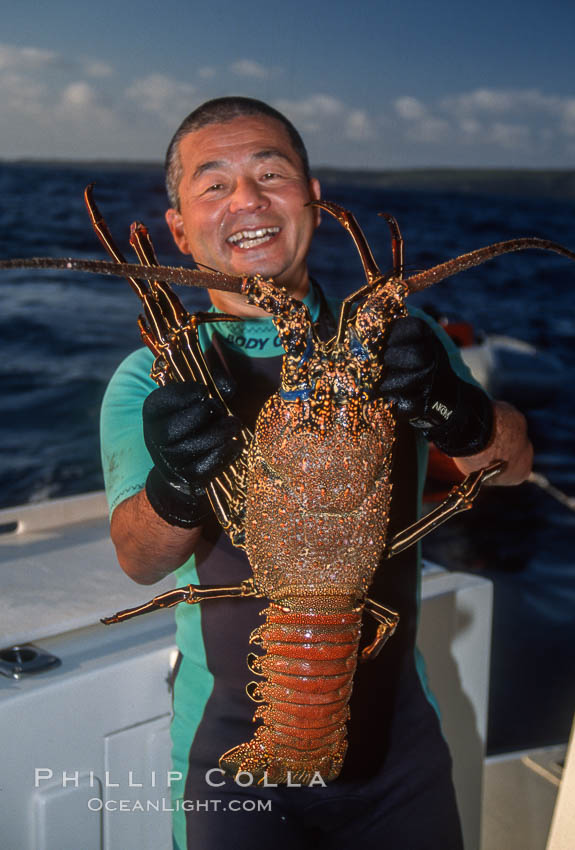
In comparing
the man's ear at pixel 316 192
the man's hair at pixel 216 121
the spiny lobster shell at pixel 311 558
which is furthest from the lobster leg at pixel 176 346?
the man's ear at pixel 316 192

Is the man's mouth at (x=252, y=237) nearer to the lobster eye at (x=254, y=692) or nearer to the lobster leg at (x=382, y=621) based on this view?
the lobster leg at (x=382, y=621)

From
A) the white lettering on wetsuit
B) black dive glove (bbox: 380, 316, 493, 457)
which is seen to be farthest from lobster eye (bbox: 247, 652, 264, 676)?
the white lettering on wetsuit

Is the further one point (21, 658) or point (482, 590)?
point (482, 590)

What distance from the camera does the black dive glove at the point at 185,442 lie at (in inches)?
46.8

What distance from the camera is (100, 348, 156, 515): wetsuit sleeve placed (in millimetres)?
1460

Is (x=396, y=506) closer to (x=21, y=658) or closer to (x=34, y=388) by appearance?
(x=21, y=658)

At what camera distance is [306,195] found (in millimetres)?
1683

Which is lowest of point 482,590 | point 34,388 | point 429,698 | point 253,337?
point 429,698

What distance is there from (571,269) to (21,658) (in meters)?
19.6

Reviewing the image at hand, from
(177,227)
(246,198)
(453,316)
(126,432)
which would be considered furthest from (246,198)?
(453,316)

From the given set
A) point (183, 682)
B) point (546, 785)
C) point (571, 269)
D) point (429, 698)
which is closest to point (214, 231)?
point (183, 682)

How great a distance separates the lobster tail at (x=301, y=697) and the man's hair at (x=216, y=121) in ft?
3.43

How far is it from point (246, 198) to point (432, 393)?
Result: 0.61 meters

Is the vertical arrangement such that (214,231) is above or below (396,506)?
→ above
